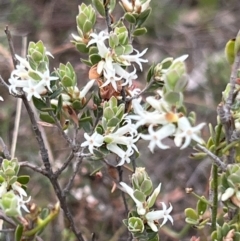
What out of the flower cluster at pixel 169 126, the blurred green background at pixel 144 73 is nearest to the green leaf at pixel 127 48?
the flower cluster at pixel 169 126

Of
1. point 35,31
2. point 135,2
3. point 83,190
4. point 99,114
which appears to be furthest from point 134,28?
point 35,31

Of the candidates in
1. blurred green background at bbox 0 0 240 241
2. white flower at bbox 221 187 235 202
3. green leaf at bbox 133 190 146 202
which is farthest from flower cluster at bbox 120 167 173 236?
blurred green background at bbox 0 0 240 241

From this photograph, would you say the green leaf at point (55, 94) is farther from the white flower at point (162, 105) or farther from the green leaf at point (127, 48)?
the white flower at point (162, 105)

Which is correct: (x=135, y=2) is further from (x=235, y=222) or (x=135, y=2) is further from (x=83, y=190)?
(x=83, y=190)

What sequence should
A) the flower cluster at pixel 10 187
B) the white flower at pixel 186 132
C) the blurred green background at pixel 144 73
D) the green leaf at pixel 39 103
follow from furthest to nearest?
the blurred green background at pixel 144 73, the green leaf at pixel 39 103, the flower cluster at pixel 10 187, the white flower at pixel 186 132

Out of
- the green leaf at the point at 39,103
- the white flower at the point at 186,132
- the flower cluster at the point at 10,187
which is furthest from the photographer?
the green leaf at the point at 39,103

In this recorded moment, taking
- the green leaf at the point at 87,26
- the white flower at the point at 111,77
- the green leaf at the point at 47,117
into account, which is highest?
the green leaf at the point at 87,26

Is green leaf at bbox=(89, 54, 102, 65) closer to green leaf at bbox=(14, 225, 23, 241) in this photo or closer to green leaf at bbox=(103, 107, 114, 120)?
green leaf at bbox=(103, 107, 114, 120)
